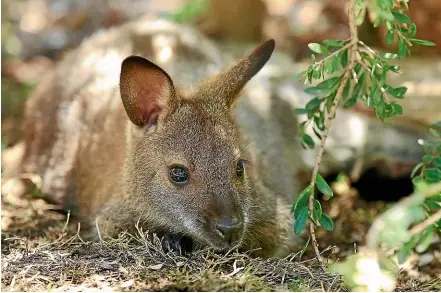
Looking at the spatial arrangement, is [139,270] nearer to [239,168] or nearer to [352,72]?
[239,168]

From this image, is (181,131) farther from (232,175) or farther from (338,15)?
(338,15)

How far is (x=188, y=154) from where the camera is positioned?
16.6ft

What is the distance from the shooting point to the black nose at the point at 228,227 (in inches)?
186

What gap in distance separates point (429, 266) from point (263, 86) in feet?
8.84

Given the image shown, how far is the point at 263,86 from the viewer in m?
8.04

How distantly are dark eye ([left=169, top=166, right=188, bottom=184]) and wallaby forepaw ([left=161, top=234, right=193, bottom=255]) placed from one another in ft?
1.24

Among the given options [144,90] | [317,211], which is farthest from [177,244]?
[144,90]

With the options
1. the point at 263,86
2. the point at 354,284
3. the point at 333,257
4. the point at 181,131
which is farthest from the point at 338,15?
the point at 354,284

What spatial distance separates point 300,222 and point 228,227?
50 centimetres

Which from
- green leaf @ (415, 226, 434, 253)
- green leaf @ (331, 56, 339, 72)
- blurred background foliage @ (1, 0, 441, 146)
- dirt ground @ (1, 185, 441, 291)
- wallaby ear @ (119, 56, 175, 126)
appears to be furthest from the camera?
blurred background foliage @ (1, 0, 441, 146)

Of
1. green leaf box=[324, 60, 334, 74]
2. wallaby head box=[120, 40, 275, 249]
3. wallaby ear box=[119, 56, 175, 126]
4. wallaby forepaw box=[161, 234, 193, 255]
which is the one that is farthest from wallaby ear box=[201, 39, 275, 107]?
wallaby forepaw box=[161, 234, 193, 255]

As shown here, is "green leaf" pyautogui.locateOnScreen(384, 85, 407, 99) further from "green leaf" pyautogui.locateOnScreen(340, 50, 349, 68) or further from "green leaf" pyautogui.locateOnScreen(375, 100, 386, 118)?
"green leaf" pyautogui.locateOnScreen(340, 50, 349, 68)

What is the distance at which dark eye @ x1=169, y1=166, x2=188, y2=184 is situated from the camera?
5039mm

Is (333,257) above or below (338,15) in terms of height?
below
